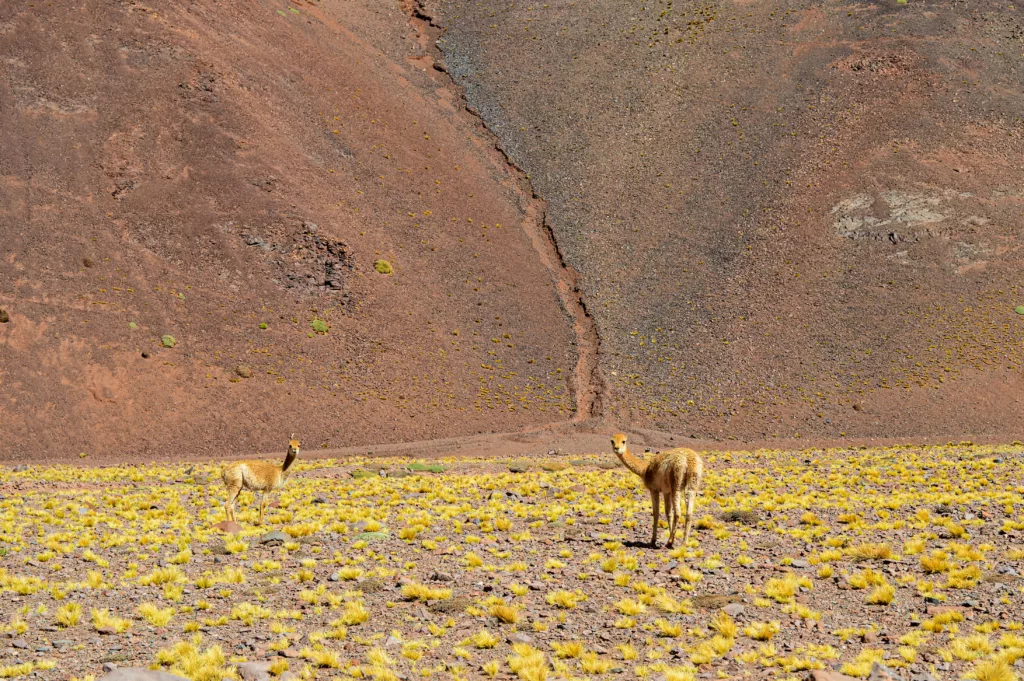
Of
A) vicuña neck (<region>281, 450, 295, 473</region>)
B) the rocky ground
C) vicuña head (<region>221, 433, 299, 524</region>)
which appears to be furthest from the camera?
vicuña neck (<region>281, 450, 295, 473</region>)

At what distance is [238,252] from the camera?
4922 cm

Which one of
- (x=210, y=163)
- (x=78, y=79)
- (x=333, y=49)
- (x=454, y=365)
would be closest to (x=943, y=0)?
(x=333, y=49)

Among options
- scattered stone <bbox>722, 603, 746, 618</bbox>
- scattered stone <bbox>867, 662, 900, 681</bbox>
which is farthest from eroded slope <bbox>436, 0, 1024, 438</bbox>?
scattered stone <bbox>867, 662, 900, 681</bbox>

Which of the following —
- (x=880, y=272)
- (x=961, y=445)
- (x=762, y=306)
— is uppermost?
(x=880, y=272)

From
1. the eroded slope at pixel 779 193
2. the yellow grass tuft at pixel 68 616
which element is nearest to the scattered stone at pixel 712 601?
the yellow grass tuft at pixel 68 616

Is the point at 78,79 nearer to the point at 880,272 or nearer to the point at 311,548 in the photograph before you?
the point at 311,548

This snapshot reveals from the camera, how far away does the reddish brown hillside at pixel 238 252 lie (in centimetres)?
4050

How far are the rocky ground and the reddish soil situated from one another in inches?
841

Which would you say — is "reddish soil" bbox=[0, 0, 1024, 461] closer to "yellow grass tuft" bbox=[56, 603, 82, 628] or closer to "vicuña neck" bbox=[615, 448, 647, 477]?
"vicuña neck" bbox=[615, 448, 647, 477]

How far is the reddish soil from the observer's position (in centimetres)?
4275

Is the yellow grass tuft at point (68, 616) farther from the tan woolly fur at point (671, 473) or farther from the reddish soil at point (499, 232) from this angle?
the reddish soil at point (499, 232)

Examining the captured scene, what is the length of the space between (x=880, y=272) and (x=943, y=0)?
4414 centimetres

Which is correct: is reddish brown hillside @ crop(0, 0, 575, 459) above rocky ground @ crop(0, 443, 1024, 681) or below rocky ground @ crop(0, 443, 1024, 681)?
above

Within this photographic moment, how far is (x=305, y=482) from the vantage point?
86.9 ft
